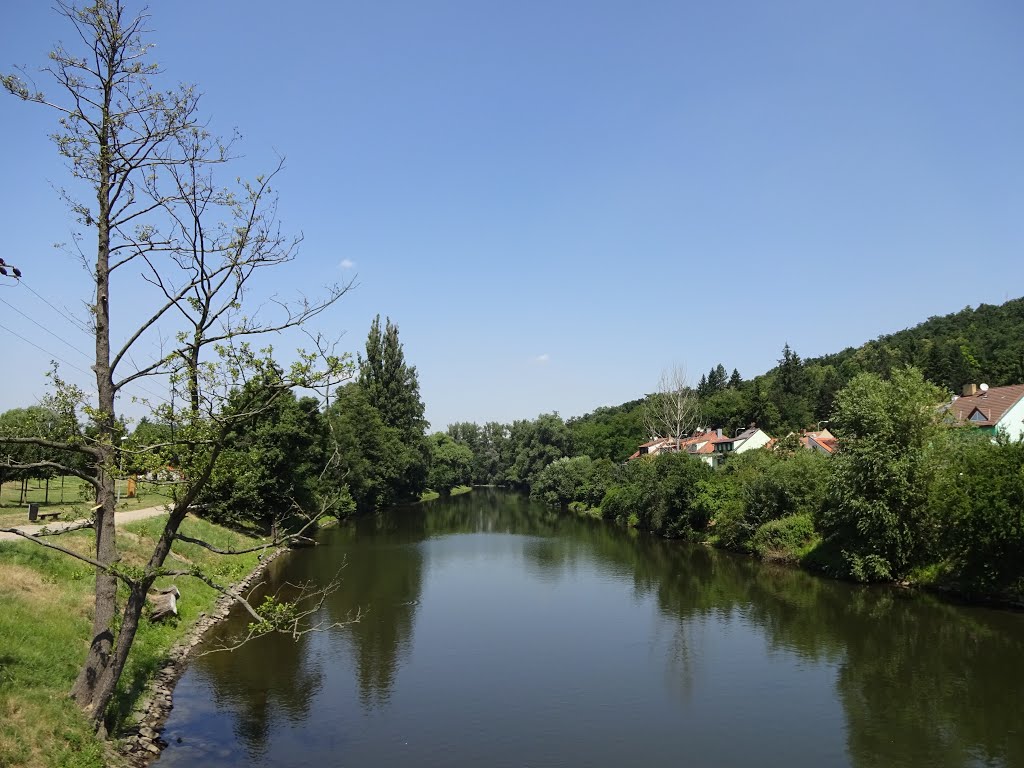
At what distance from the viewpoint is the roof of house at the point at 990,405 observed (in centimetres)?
4962

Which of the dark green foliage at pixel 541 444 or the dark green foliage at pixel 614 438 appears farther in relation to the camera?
the dark green foliage at pixel 614 438

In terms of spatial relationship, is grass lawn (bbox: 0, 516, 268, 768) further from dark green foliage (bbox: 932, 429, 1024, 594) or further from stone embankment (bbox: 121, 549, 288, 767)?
dark green foliage (bbox: 932, 429, 1024, 594)

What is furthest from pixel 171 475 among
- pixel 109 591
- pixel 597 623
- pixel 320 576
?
pixel 320 576

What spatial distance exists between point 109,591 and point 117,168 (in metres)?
7.67

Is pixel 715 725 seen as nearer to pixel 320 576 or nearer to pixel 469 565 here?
pixel 320 576

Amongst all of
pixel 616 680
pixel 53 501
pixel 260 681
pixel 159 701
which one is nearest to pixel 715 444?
pixel 616 680

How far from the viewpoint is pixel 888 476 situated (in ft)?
99.6

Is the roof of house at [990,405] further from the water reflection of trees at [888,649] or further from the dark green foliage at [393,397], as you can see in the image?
the dark green foliage at [393,397]

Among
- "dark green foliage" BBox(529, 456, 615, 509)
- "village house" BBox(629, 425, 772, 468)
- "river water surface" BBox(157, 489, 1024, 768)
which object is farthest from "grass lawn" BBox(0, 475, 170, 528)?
"village house" BBox(629, 425, 772, 468)

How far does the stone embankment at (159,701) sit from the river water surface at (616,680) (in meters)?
0.33

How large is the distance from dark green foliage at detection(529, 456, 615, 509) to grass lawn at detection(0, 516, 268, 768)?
51052 mm

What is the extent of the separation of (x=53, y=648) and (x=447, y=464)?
91661 millimetres

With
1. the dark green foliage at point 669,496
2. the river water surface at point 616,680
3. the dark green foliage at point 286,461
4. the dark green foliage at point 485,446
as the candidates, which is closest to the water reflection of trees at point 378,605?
the river water surface at point 616,680

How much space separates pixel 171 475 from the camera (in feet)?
41.9
